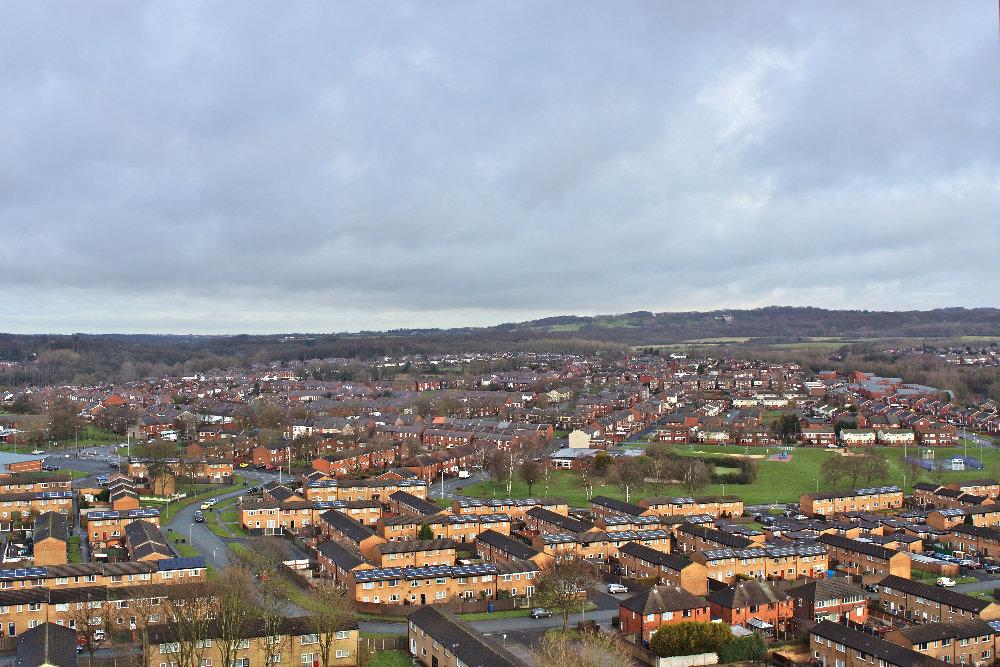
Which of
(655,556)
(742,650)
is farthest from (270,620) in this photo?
(655,556)

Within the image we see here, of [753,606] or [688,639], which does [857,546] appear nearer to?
[753,606]

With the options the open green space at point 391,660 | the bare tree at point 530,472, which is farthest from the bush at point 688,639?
the bare tree at point 530,472

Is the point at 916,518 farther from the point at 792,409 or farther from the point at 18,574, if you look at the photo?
the point at 792,409

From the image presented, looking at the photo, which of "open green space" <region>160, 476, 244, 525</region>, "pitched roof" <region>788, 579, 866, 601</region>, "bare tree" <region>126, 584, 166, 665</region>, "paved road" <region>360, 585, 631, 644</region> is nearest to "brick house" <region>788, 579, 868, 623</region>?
"pitched roof" <region>788, 579, 866, 601</region>

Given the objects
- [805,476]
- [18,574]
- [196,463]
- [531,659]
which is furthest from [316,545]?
[805,476]

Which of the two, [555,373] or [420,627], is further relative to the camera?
[555,373]

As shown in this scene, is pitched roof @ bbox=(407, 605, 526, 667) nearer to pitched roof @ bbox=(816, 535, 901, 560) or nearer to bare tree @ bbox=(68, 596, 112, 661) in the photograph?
bare tree @ bbox=(68, 596, 112, 661)
